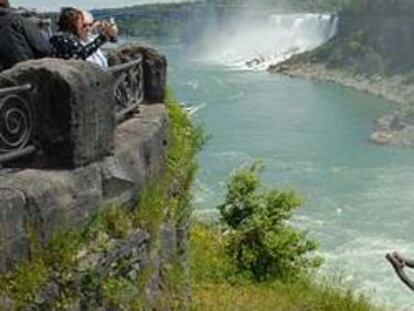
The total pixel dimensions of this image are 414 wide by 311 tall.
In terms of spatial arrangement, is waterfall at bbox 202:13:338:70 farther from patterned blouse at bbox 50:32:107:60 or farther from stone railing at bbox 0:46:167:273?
stone railing at bbox 0:46:167:273

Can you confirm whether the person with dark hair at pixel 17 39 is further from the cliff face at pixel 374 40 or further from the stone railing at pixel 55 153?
the cliff face at pixel 374 40

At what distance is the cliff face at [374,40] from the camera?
301ft

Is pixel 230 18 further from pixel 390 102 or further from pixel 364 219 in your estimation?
pixel 364 219

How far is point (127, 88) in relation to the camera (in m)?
6.45

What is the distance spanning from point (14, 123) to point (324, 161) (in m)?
43.9

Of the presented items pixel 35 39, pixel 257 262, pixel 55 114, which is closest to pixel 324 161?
pixel 257 262

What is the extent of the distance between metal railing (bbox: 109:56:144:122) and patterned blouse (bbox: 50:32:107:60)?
23 cm

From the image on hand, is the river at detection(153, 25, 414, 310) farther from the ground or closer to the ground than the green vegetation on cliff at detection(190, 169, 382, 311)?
closer to the ground

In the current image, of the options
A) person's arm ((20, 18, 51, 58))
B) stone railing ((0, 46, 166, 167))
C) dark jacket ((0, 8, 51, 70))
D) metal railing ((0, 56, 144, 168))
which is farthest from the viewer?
person's arm ((20, 18, 51, 58))

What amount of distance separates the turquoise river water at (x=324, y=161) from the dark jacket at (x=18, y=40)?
13.4 meters

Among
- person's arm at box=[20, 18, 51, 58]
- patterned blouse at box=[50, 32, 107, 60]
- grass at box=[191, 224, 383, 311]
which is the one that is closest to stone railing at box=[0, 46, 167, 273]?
patterned blouse at box=[50, 32, 107, 60]

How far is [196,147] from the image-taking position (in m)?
8.55

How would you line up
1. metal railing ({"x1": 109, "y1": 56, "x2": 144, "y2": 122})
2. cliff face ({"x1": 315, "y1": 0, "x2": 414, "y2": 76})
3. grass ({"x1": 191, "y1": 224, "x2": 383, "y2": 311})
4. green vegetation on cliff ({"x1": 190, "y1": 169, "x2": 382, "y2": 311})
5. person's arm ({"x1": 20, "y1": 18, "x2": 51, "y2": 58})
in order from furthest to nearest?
cliff face ({"x1": 315, "y1": 0, "x2": 414, "y2": 76}) → green vegetation on cliff ({"x1": 190, "y1": 169, "x2": 382, "y2": 311}) → grass ({"x1": 191, "y1": 224, "x2": 383, "y2": 311}) → metal railing ({"x1": 109, "y1": 56, "x2": 144, "y2": 122}) → person's arm ({"x1": 20, "y1": 18, "x2": 51, "y2": 58})

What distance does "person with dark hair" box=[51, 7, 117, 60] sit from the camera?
5617 millimetres
